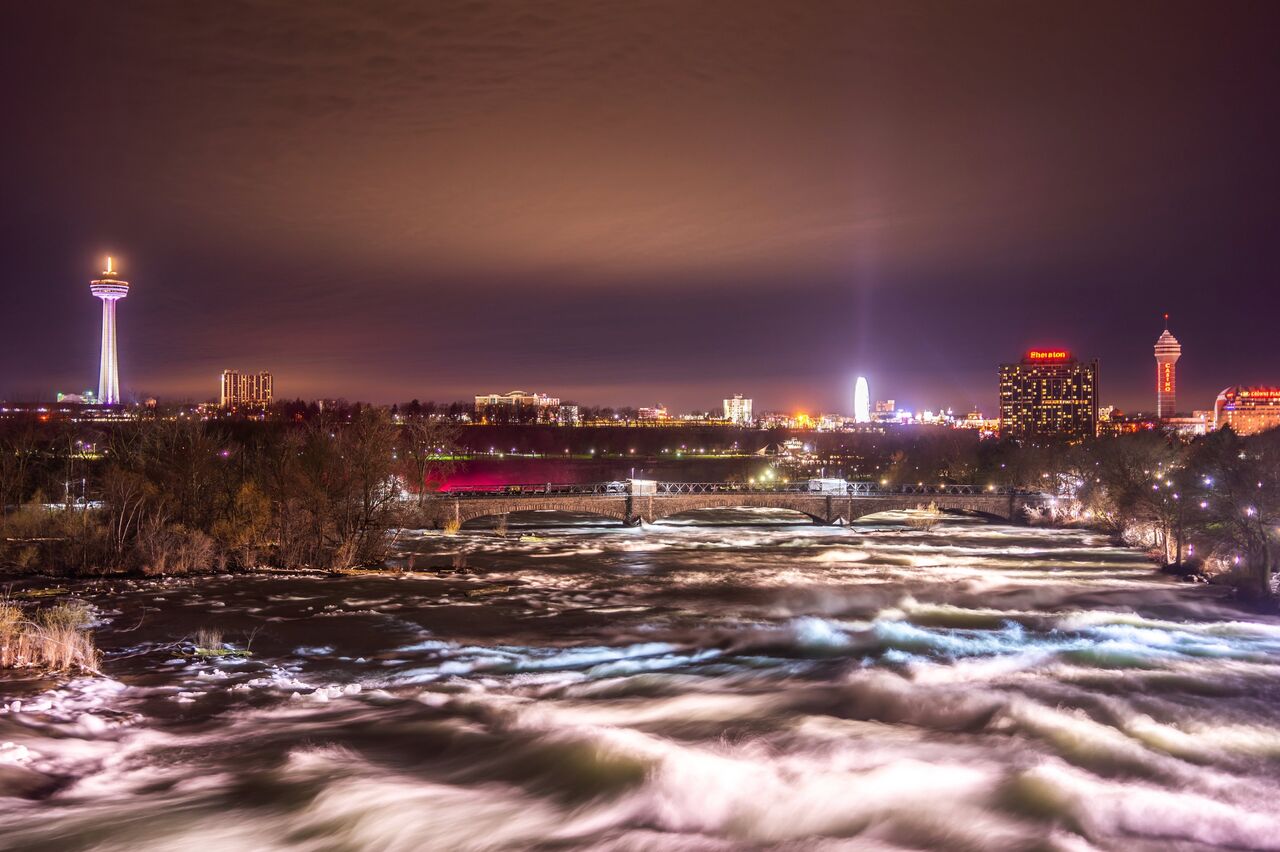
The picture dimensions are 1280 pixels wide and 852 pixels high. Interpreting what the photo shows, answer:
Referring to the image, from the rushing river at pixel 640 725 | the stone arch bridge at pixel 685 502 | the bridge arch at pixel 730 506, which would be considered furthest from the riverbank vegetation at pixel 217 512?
the bridge arch at pixel 730 506

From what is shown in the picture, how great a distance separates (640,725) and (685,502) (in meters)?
64.4

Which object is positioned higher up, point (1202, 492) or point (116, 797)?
point (1202, 492)

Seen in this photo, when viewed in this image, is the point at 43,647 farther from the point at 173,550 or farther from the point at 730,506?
the point at 730,506

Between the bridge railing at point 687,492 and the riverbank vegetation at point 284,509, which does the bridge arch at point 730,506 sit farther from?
the riverbank vegetation at point 284,509

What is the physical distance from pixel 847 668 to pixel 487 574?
92.9 feet

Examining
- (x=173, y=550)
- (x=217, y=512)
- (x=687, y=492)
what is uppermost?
(x=217, y=512)

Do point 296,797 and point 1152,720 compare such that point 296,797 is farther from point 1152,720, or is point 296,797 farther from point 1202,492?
point 1202,492

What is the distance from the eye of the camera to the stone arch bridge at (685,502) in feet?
260

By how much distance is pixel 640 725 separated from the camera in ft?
84.3

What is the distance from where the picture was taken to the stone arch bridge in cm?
7938

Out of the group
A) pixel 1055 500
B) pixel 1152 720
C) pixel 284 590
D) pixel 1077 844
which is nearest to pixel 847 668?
pixel 1152 720

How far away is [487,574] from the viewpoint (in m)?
55.8

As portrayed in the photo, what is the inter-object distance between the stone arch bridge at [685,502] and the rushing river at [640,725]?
29964mm

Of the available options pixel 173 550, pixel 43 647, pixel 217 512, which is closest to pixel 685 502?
pixel 217 512
